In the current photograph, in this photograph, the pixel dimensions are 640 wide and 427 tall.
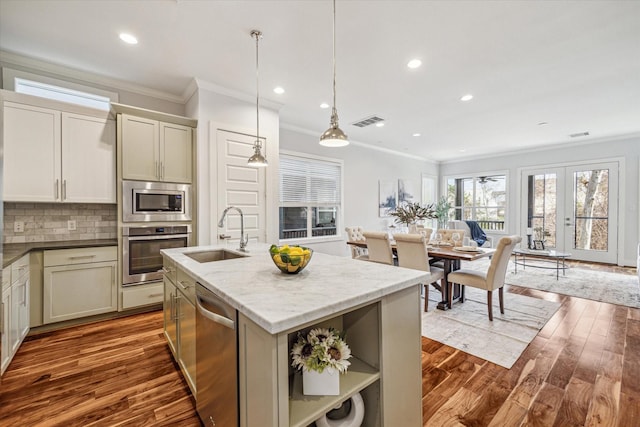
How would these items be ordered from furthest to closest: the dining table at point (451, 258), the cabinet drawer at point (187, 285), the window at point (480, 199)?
the window at point (480, 199)
the dining table at point (451, 258)
the cabinet drawer at point (187, 285)

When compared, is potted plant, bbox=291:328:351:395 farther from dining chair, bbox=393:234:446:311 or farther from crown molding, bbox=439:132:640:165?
crown molding, bbox=439:132:640:165

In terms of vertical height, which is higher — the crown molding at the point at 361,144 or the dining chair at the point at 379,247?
the crown molding at the point at 361,144

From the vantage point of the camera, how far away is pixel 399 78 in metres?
3.25

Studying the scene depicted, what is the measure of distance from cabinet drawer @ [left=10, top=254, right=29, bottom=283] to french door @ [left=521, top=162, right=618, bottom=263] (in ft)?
27.2

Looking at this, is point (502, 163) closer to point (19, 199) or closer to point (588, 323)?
point (588, 323)

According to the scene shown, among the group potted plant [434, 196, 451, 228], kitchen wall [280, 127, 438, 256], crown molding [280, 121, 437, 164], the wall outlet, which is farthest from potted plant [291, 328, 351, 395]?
potted plant [434, 196, 451, 228]

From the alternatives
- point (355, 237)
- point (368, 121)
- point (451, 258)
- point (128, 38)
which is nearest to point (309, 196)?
point (355, 237)

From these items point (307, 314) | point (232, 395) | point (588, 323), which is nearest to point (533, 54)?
point (588, 323)

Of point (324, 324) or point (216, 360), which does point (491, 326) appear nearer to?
point (324, 324)

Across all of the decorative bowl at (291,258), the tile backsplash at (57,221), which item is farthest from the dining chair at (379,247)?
the tile backsplash at (57,221)

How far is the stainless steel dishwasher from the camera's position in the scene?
1.15 meters

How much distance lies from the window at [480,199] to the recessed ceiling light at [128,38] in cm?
822

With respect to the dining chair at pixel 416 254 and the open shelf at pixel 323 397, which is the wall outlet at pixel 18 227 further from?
the dining chair at pixel 416 254

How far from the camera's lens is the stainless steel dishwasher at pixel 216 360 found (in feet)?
3.79
